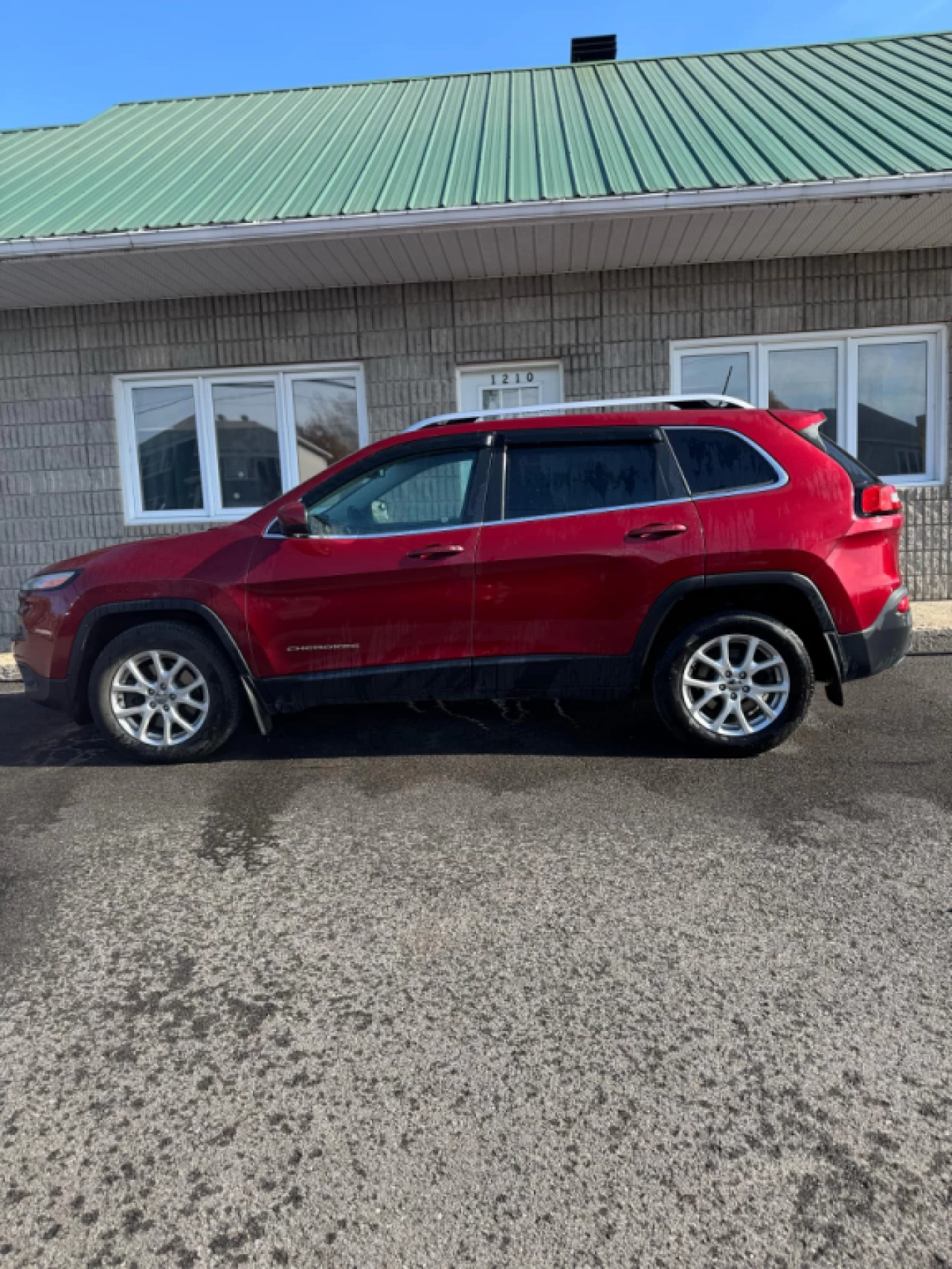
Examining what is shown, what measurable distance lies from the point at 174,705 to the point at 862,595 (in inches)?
144

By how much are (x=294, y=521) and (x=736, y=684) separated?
2439mm

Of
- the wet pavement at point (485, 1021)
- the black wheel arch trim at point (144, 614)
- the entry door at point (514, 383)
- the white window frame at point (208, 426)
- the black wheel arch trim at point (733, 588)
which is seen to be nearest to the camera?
the wet pavement at point (485, 1021)

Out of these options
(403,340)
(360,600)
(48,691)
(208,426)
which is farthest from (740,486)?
(208,426)

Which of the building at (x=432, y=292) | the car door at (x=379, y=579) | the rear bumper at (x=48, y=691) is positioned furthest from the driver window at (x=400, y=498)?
the building at (x=432, y=292)

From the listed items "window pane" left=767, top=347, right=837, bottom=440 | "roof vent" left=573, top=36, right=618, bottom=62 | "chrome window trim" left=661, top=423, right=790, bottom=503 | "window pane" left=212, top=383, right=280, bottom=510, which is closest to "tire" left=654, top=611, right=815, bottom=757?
"chrome window trim" left=661, top=423, right=790, bottom=503

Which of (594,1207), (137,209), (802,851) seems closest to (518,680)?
(802,851)

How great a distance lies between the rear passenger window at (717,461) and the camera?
14.9 ft

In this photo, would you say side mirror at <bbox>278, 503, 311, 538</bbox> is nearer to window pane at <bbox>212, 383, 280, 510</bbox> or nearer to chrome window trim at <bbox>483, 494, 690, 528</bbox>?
chrome window trim at <bbox>483, 494, 690, 528</bbox>

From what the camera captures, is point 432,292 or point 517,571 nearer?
point 517,571

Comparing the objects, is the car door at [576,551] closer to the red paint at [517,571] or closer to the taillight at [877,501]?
the red paint at [517,571]

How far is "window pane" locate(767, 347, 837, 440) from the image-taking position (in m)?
8.33

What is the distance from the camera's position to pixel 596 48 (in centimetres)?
1195

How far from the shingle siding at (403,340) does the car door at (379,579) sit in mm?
3888

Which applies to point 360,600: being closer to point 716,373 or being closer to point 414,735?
point 414,735
